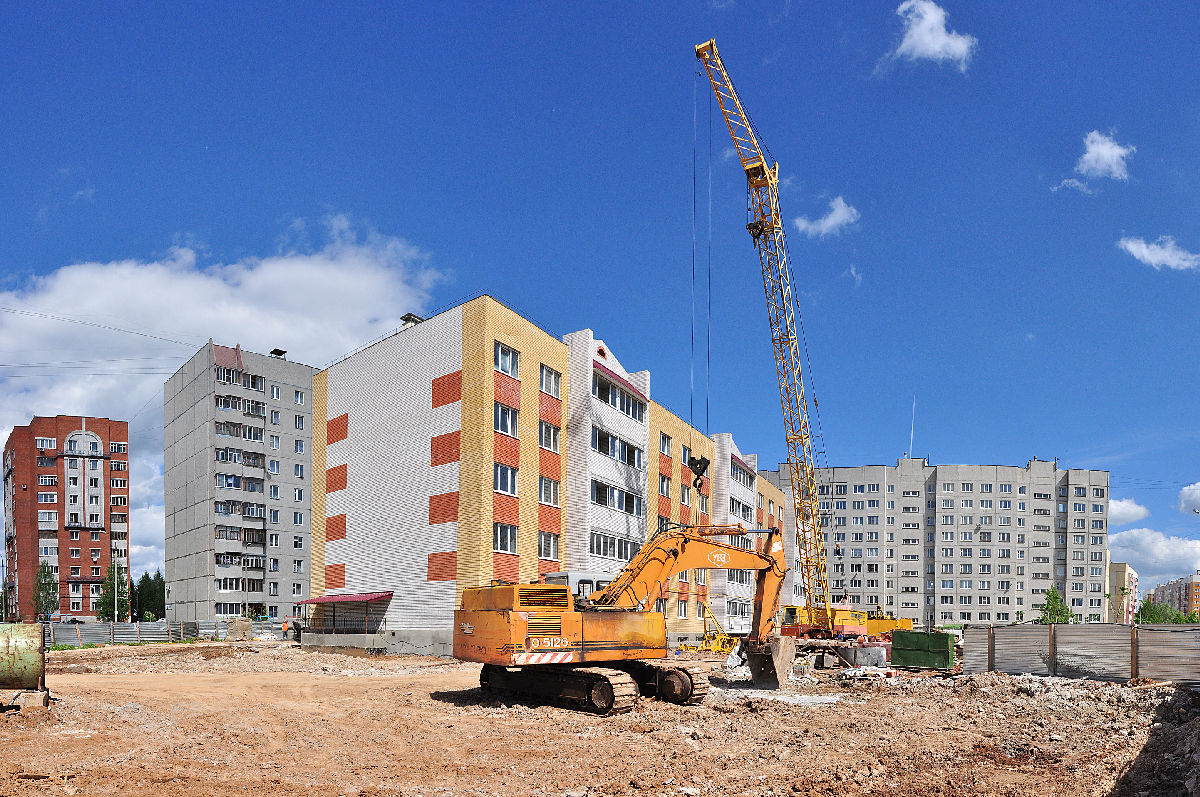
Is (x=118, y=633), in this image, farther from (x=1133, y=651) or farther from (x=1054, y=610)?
(x=1054, y=610)

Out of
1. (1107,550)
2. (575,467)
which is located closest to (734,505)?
(575,467)

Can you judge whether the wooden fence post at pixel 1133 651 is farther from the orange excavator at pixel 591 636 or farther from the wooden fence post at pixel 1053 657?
the orange excavator at pixel 591 636

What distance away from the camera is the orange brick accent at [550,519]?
46.7 m

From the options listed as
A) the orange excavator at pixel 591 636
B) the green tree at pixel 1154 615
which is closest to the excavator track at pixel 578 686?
the orange excavator at pixel 591 636

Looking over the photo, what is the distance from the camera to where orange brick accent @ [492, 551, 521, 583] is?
42.4 m

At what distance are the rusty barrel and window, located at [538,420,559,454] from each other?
96.2 ft

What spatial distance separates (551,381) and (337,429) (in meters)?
12.3

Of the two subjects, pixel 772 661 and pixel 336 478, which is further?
pixel 336 478

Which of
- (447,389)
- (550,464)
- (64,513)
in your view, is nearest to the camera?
(447,389)

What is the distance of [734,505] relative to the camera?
255ft

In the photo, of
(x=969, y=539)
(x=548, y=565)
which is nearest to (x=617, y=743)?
(x=548, y=565)

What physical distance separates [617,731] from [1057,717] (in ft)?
34.1

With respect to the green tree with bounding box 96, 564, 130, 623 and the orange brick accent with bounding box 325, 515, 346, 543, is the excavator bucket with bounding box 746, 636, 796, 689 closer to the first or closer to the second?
the orange brick accent with bounding box 325, 515, 346, 543

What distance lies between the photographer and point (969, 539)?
465 feet
